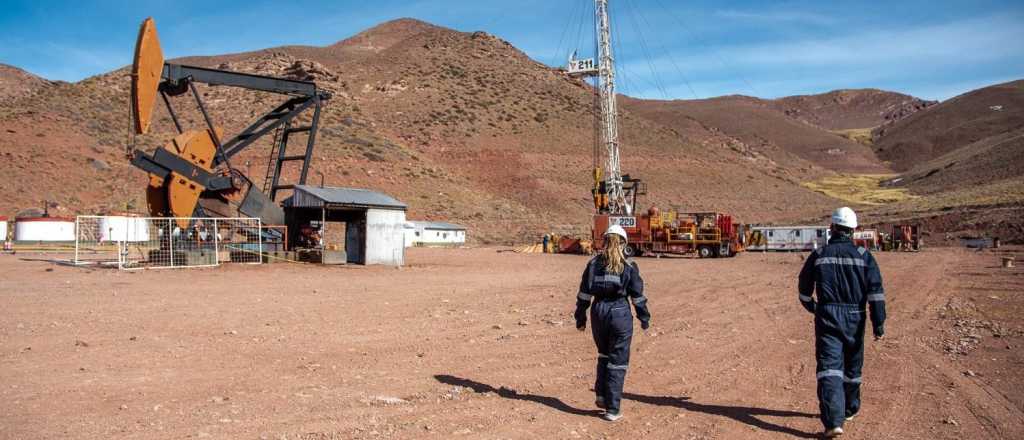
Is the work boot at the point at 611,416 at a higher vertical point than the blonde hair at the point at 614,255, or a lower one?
lower

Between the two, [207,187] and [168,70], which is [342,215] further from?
[168,70]

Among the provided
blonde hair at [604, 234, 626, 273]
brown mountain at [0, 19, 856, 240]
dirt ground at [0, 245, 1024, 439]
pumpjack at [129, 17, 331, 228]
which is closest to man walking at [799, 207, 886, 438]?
dirt ground at [0, 245, 1024, 439]

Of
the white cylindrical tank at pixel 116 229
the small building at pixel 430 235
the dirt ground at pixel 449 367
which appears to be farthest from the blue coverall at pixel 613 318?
the small building at pixel 430 235

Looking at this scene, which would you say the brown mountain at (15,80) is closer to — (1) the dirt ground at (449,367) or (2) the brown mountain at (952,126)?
(1) the dirt ground at (449,367)

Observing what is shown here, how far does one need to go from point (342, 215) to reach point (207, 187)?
4890mm

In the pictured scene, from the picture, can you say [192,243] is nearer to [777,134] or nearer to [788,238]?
[788,238]

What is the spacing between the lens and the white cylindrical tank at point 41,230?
36469mm

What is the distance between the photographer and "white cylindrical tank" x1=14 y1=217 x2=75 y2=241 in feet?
120

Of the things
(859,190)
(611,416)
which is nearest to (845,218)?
(611,416)

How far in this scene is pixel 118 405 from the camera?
6461 mm

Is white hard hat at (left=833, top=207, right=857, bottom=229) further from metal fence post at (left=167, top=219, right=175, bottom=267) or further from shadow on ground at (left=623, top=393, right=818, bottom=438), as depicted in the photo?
metal fence post at (left=167, top=219, right=175, bottom=267)

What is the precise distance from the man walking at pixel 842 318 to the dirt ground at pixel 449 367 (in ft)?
1.07

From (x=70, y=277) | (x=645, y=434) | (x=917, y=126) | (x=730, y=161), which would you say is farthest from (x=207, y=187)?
(x=917, y=126)

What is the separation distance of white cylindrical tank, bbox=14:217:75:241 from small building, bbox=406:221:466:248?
1770 cm
